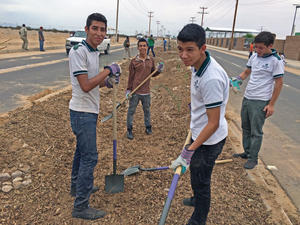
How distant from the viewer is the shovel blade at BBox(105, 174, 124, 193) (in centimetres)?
299

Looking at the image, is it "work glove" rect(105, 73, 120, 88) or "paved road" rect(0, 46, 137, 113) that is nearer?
"work glove" rect(105, 73, 120, 88)

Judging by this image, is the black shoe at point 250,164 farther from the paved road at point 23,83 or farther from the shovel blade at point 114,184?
the paved road at point 23,83

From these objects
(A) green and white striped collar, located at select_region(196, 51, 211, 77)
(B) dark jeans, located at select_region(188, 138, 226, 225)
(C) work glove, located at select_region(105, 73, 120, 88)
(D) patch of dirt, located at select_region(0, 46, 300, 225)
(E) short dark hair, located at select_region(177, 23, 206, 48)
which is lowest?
(D) patch of dirt, located at select_region(0, 46, 300, 225)

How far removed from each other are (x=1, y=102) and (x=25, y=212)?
4.67 m

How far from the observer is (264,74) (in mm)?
3379

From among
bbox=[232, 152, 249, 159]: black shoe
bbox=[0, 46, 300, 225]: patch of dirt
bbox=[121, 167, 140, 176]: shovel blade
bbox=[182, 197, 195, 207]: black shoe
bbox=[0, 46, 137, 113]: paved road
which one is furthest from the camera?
bbox=[0, 46, 137, 113]: paved road

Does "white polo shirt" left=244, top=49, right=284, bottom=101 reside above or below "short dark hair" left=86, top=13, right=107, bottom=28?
below

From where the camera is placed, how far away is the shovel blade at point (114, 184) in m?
2.99

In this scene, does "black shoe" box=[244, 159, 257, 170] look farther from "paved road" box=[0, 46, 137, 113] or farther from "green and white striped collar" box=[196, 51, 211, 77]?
"paved road" box=[0, 46, 137, 113]

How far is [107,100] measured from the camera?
7.09 meters

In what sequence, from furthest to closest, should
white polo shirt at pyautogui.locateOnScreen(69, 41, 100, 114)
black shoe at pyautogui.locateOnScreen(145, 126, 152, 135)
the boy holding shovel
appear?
black shoe at pyautogui.locateOnScreen(145, 126, 152, 135) → the boy holding shovel → white polo shirt at pyautogui.locateOnScreen(69, 41, 100, 114)

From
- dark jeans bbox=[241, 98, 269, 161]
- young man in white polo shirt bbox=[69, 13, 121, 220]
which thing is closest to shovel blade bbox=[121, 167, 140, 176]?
young man in white polo shirt bbox=[69, 13, 121, 220]

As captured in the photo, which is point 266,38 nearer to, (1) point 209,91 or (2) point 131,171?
(1) point 209,91

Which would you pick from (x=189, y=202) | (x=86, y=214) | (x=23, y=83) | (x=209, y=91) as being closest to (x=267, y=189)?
(x=189, y=202)
